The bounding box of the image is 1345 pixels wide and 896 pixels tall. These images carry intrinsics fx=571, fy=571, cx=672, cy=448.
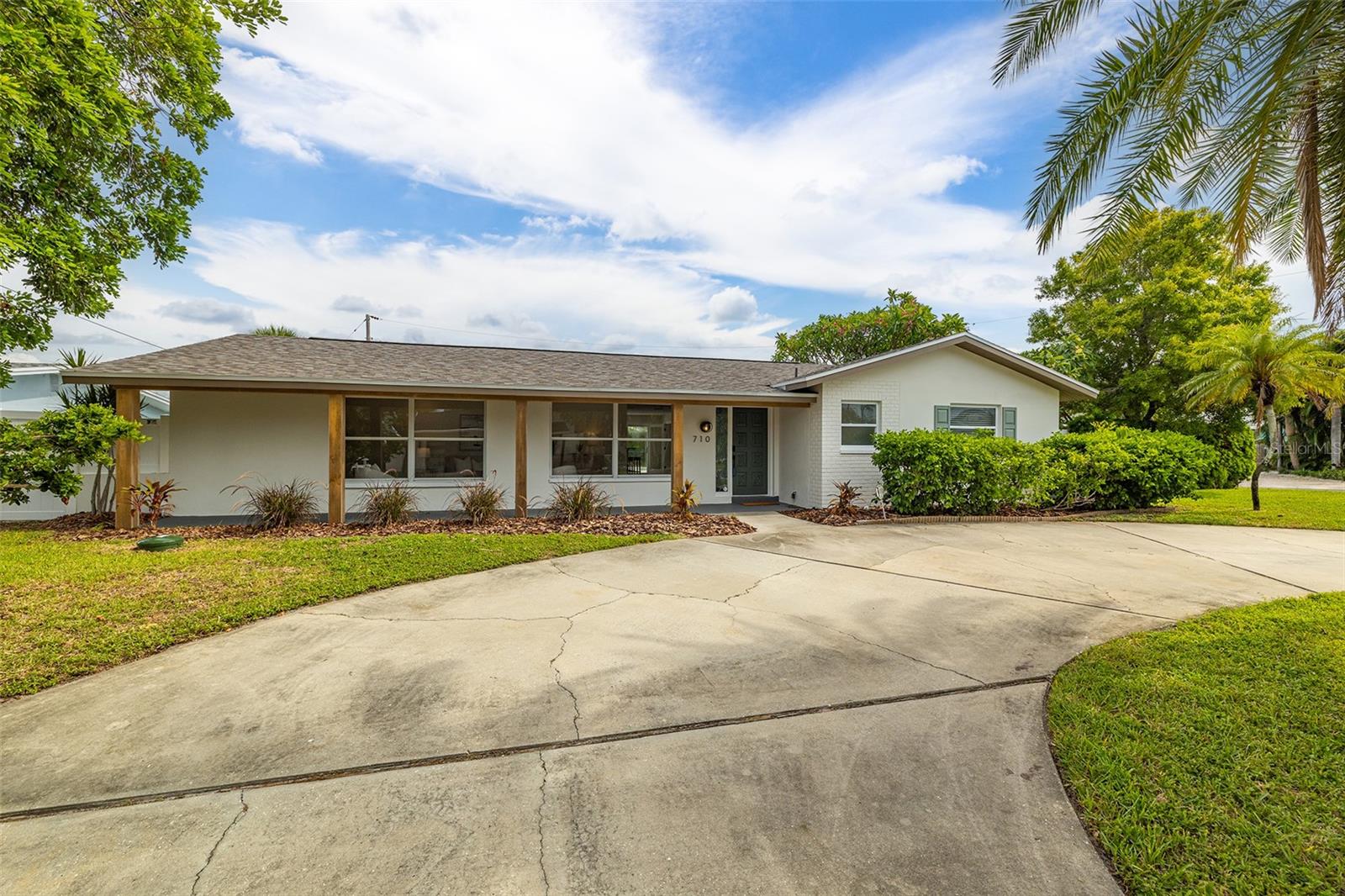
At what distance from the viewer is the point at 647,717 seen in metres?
3.46

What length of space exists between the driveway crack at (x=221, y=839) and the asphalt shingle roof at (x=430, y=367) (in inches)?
318

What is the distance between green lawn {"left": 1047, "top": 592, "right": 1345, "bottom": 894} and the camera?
228 cm

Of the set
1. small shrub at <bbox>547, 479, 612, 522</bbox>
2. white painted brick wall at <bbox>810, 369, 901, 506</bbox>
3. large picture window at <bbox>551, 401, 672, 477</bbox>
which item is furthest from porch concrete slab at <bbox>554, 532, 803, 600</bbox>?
white painted brick wall at <bbox>810, 369, 901, 506</bbox>

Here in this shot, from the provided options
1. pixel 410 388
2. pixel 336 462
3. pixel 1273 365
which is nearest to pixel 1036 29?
pixel 410 388

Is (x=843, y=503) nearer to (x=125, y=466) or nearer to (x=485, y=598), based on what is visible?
(x=485, y=598)

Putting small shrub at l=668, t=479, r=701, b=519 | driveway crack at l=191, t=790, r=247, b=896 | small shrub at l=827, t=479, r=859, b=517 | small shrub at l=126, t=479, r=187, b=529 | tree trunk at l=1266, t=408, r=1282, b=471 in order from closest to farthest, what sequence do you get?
driveway crack at l=191, t=790, r=247, b=896 → small shrub at l=126, t=479, r=187, b=529 → small shrub at l=668, t=479, r=701, b=519 → small shrub at l=827, t=479, r=859, b=517 → tree trunk at l=1266, t=408, r=1282, b=471

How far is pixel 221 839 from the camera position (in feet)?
7.93

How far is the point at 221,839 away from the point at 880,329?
1181 inches

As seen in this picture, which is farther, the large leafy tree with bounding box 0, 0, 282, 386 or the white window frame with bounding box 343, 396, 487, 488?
the white window frame with bounding box 343, 396, 487, 488

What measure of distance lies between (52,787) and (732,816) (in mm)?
3278

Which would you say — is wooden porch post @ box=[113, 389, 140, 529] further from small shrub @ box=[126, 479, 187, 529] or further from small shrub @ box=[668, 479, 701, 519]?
→ small shrub @ box=[668, 479, 701, 519]

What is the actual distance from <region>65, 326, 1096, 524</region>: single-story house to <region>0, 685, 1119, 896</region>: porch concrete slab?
26.7 ft

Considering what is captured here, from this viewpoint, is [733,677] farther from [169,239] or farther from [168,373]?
[169,239]

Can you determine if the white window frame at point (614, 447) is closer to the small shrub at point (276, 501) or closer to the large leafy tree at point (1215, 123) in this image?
the small shrub at point (276, 501)
